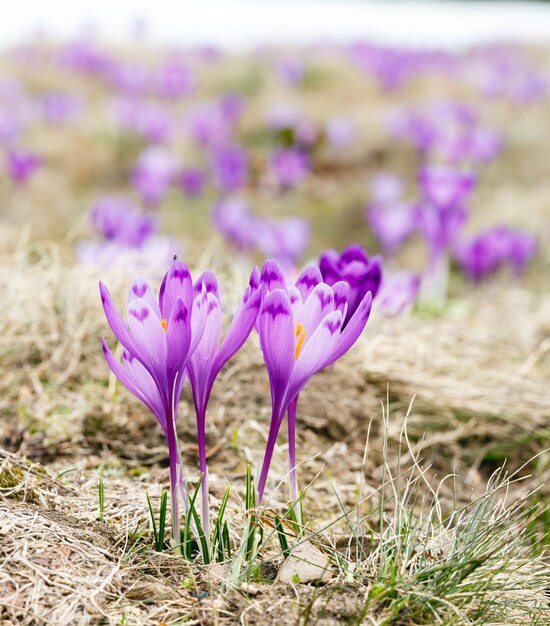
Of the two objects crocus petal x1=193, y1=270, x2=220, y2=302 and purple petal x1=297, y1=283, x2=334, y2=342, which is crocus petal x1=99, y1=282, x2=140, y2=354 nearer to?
crocus petal x1=193, y1=270, x2=220, y2=302

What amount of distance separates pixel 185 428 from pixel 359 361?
719 millimetres

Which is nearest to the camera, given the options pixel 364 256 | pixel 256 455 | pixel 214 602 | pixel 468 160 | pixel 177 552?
pixel 214 602

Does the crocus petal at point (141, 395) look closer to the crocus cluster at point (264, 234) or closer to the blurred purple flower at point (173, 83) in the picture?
the crocus cluster at point (264, 234)

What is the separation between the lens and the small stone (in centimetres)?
142

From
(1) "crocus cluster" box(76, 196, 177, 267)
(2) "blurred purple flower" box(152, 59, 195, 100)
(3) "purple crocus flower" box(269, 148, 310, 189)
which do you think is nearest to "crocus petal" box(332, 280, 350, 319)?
(1) "crocus cluster" box(76, 196, 177, 267)

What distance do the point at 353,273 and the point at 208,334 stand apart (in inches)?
16.3

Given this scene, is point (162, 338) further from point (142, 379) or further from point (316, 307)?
point (316, 307)

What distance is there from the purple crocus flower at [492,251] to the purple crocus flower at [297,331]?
3317 mm

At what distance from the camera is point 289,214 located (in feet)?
26.3

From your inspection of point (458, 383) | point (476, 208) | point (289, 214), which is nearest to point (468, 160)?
point (476, 208)

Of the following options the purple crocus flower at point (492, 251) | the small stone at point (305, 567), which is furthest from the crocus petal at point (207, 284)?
the purple crocus flower at point (492, 251)

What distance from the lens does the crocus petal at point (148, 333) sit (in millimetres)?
1311

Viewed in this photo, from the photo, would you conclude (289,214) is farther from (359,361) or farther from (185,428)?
(185,428)

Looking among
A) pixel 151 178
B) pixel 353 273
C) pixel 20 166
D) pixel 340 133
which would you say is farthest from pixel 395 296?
pixel 340 133
